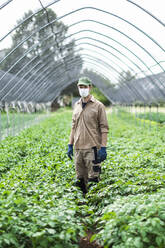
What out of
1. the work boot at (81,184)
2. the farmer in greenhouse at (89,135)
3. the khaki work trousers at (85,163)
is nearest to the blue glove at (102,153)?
the farmer in greenhouse at (89,135)

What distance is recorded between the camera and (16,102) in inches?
599

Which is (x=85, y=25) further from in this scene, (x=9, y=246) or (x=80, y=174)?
(x=9, y=246)

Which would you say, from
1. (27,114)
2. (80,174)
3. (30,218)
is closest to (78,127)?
(80,174)

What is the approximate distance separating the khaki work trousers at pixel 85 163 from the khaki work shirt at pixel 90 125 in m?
0.09

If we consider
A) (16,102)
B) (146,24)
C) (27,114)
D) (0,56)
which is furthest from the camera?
(27,114)

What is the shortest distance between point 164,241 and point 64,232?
95 centimetres

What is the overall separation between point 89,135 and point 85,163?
50cm

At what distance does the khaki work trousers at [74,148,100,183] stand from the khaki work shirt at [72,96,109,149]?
9 centimetres

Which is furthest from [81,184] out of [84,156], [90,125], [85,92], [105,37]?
[105,37]

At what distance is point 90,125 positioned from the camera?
16.6ft

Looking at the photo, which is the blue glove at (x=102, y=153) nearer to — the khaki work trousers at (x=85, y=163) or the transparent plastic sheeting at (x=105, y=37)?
the khaki work trousers at (x=85, y=163)

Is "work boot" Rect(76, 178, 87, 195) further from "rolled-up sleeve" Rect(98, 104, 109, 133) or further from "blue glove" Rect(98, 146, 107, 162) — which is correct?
"rolled-up sleeve" Rect(98, 104, 109, 133)

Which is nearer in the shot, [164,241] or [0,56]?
[164,241]

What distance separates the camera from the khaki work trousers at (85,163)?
198 inches
